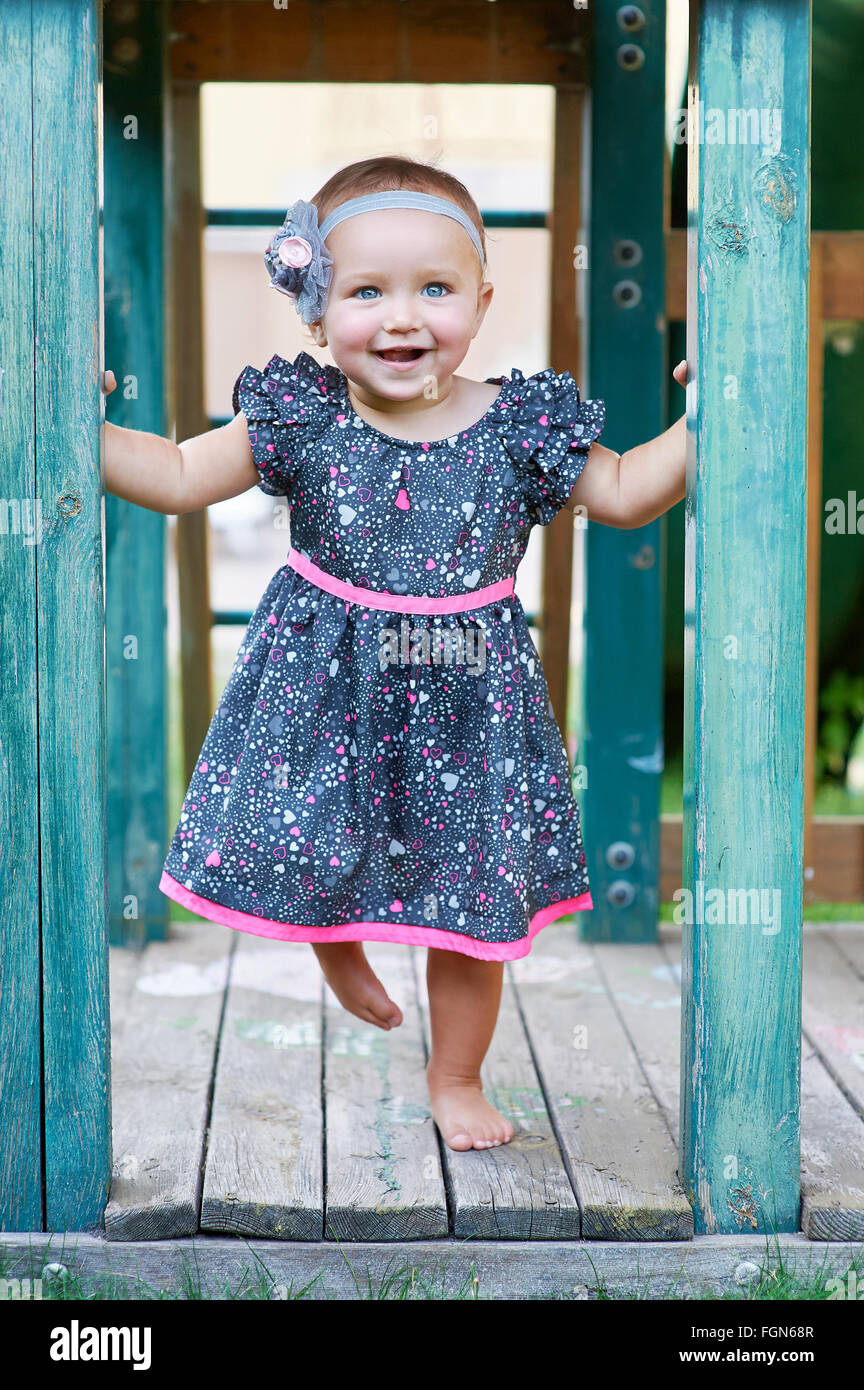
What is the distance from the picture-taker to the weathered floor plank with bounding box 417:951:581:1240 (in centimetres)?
197

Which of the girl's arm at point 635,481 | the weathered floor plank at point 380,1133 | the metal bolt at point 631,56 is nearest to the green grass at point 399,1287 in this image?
the weathered floor plank at point 380,1133

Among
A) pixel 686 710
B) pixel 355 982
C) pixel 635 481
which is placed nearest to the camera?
pixel 686 710

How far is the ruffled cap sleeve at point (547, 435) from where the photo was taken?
2.13 meters

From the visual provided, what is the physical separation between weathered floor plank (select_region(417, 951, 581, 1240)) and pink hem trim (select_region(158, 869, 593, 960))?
0.30 meters

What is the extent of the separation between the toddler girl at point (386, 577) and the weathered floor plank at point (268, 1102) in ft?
0.93

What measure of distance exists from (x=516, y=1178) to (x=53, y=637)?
101cm

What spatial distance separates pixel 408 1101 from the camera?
2400 mm

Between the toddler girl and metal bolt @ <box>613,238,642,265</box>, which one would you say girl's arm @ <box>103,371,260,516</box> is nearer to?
the toddler girl

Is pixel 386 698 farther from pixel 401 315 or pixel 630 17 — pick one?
pixel 630 17

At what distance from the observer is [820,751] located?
398cm

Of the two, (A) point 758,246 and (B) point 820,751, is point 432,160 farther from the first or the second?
(B) point 820,751

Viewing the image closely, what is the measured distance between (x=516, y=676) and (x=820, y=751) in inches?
79.7

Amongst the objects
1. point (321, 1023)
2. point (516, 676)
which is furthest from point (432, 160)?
point (321, 1023)

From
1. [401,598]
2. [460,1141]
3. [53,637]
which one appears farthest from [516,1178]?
[53,637]
